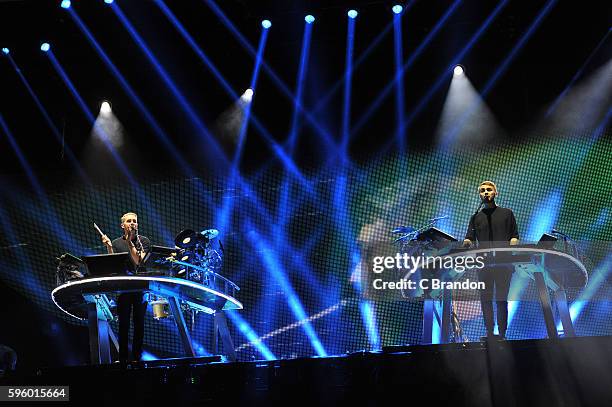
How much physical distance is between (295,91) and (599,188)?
3740 millimetres

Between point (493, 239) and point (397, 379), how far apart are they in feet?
4.94

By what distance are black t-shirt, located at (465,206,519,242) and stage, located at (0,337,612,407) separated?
117cm

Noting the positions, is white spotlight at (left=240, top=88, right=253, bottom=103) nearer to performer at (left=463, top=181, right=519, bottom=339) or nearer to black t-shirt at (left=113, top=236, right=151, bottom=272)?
black t-shirt at (left=113, top=236, right=151, bottom=272)

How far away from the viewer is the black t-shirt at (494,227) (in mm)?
4598

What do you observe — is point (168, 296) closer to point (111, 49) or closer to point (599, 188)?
point (111, 49)

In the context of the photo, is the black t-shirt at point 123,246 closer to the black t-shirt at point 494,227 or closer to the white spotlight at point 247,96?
the black t-shirt at point 494,227

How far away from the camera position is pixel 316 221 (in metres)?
7.50

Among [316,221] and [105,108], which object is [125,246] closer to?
[316,221]

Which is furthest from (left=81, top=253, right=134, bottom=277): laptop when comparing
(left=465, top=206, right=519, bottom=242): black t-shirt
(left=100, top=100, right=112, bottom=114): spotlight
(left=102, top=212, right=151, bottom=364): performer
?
(left=100, top=100, right=112, bottom=114): spotlight

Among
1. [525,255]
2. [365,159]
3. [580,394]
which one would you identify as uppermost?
[365,159]

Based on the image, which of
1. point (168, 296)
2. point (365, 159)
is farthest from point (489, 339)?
point (365, 159)

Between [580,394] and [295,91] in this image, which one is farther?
[295,91]

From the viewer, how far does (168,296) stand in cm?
457

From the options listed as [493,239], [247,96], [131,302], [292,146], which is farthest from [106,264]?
[247,96]
